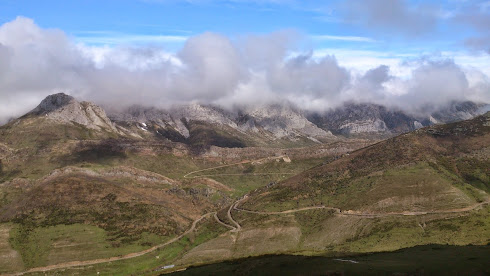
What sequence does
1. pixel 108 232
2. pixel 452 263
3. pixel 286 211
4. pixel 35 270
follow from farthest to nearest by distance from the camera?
pixel 286 211 → pixel 108 232 → pixel 35 270 → pixel 452 263

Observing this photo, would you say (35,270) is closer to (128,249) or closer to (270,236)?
(128,249)

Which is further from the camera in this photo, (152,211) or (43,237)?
(152,211)

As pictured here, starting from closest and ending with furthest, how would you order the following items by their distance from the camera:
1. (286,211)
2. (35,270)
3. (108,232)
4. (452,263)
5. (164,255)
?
(452,263), (35,270), (164,255), (108,232), (286,211)

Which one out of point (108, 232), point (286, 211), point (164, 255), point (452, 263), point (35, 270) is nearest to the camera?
point (452, 263)

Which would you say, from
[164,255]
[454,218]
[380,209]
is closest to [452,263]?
[454,218]

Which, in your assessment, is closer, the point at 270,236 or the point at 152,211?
the point at 270,236

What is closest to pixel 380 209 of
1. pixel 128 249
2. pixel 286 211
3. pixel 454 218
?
pixel 454 218

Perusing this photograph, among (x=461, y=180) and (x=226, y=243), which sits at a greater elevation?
(x=461, y=180)

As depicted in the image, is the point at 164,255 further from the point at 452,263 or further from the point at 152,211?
the point at 452,263

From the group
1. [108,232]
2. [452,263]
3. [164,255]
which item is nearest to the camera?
[452,263]
